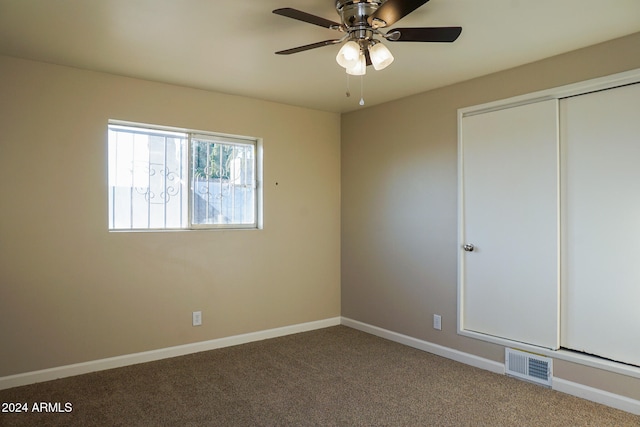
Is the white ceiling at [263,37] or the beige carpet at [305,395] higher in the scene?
the white ceiling at [263,37]

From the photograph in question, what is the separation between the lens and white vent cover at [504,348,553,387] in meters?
3.03

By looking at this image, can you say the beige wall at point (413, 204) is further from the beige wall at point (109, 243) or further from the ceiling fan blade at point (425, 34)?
the ceiling fan blade at point (425, 34)

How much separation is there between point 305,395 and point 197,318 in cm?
141

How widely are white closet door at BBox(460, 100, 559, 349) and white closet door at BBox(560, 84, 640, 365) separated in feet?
0.30

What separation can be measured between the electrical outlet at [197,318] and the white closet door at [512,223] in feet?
7.59

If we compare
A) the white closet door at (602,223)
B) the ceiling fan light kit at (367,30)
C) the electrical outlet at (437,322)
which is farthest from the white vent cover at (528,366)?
the ceiling fan light kit at (367,30)

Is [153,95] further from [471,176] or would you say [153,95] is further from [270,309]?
[471,176]

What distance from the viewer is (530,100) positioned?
3.15 metres

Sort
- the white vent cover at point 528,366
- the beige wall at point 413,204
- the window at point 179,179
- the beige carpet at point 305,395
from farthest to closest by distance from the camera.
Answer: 1. the window at point 179,179
2. the beige wall at point 413,204
3. the white vent cover at point 528,366
4. the beige carpet at point 305,395

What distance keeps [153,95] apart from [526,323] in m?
3.51

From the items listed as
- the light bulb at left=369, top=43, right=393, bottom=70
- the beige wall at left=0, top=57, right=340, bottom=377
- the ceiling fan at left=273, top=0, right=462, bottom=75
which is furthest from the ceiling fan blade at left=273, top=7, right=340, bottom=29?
the beige wall at left=0, top=57, right=340, bottom=377

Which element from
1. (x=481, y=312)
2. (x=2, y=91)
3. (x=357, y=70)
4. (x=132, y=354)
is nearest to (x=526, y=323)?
(x=481, y=312)

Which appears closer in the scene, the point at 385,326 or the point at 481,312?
the point at 481,312

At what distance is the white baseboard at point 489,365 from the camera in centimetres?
268
